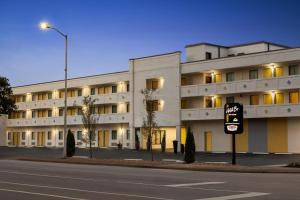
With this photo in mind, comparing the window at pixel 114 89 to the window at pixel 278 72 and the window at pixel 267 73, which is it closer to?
the window at pixel 267 73

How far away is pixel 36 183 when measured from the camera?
757 inches

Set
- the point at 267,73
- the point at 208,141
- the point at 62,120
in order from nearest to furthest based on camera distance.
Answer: the point at 267,73
the point at 208,141
the point at 62,120

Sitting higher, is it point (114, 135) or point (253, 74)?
point (253, 74)

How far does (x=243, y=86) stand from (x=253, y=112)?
2936 mm

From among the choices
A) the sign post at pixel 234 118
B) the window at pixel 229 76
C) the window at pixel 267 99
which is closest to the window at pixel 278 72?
the window at pixel 267 99

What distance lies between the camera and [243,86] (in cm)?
5503

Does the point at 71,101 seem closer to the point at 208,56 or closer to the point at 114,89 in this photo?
the point at 114,89

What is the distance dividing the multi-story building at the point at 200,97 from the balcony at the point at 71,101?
13 cm

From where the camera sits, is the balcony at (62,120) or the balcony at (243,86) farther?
the balcony at (62,120)

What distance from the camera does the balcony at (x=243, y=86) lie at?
51.3 m

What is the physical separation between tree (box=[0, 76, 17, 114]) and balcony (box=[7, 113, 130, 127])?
3.60 m

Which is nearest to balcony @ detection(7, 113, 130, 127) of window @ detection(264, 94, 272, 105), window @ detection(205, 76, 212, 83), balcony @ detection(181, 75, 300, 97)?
balcony @ detection(181, 75, 300, 97)

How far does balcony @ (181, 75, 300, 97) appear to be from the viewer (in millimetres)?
51312

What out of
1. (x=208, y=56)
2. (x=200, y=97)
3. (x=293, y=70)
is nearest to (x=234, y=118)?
(x=293, y=70)
